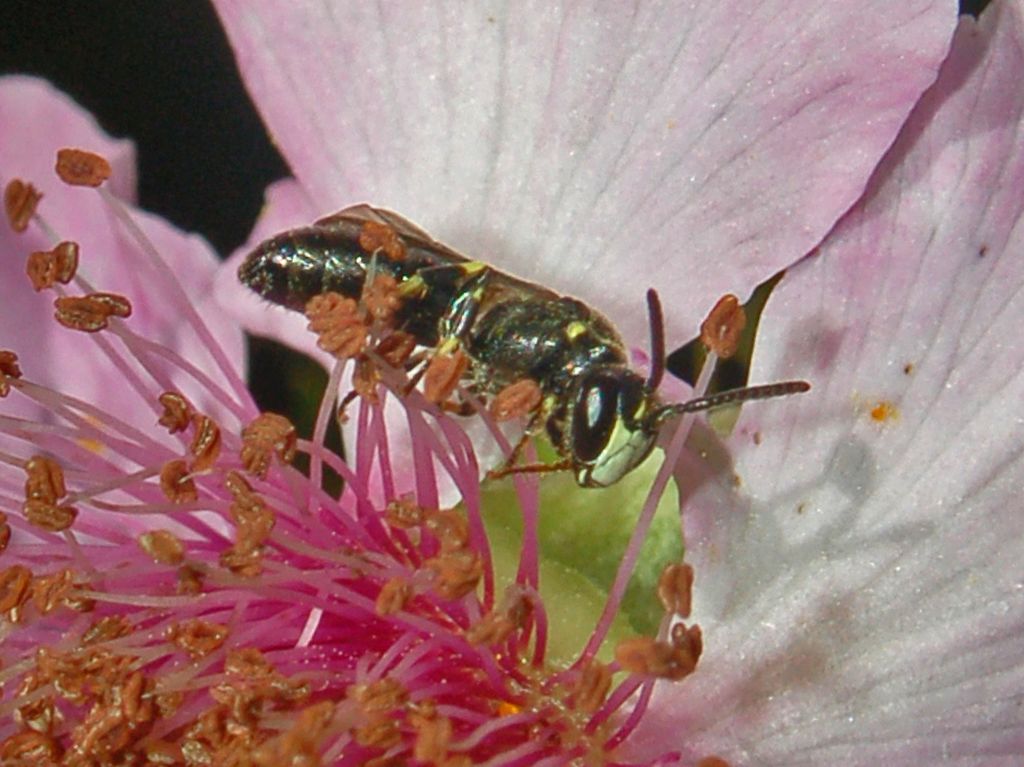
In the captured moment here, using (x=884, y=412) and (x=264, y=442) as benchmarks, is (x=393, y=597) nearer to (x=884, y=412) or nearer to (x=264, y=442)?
(x=264, y=442)

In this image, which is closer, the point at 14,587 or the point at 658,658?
the point at 658,658

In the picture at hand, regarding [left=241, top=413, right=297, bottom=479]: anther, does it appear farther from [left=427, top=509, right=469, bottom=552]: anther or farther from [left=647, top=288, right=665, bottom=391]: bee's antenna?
[left=647, top=288, right=665, bottom=391]: bee's antenna

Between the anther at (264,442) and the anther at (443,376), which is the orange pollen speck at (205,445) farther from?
the anther at (443,376)

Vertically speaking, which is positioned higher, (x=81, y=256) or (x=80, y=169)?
(x=80, y=169)

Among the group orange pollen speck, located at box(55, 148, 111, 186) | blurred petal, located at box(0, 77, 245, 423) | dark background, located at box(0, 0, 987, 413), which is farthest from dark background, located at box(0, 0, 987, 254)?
orange pollen speck, located at box(55, 148, 111, 186)

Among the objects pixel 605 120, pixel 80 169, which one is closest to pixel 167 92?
pixel 80 169

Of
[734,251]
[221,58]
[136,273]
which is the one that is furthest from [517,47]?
[221,58]

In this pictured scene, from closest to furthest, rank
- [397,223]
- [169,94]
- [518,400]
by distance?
[518,400] < [397,223] < [169,94]
